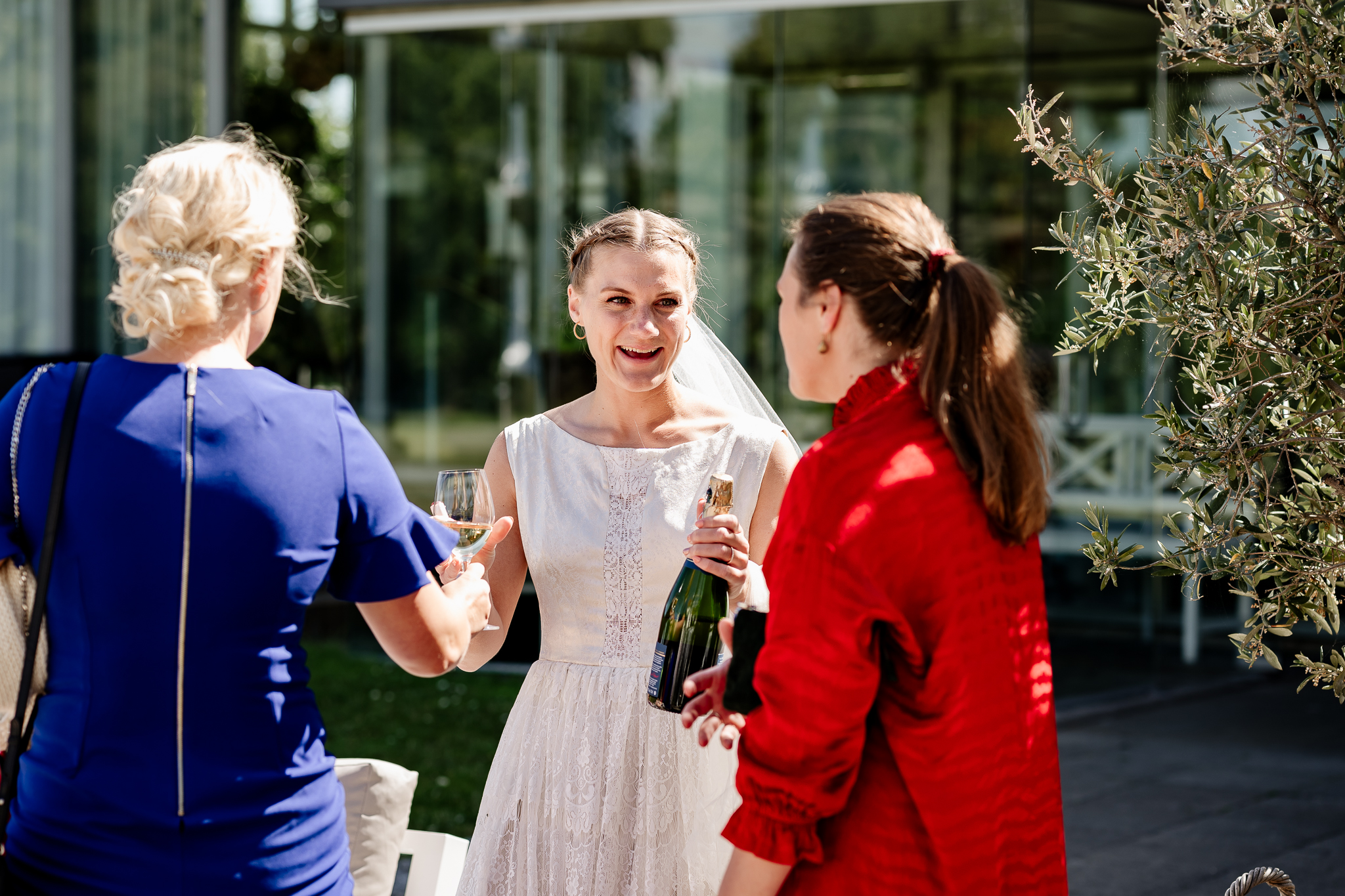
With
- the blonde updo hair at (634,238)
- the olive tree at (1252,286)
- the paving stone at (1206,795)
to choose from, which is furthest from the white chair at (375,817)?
the paving stone at (1206,795)

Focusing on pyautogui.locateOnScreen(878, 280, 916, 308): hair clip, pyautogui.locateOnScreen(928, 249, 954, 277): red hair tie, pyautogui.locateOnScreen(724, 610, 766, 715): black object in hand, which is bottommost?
pyautogui.locateOnScreen(724, 610, 766, 715): black object in hand

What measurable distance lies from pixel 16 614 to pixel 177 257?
473 millimetres

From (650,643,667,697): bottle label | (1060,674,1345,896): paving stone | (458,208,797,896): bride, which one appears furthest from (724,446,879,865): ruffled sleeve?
(1060,674,1345,896): paving stone

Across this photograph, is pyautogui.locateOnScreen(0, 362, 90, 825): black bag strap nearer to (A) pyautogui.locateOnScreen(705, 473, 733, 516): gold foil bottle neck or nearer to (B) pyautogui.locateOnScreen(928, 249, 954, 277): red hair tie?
(A) pyautogui.locateOnScreen(705, 473, 733, 516): gold foil bottle neck

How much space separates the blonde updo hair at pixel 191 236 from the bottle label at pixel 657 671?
0.94 m

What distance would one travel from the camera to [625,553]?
273cm

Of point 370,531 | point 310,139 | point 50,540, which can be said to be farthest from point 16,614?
point 310,139

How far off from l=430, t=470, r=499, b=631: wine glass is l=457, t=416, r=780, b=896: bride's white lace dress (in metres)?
0.40

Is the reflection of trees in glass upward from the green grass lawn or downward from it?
upward

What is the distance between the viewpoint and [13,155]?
33.9 ft

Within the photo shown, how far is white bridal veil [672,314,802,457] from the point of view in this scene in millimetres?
3061

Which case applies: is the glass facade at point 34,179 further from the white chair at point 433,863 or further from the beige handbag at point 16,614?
the beige handbag at point 16,614

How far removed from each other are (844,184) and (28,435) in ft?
31.5

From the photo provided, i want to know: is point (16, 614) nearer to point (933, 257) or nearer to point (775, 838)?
point (775, 838)
